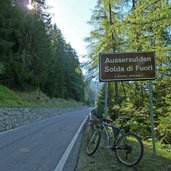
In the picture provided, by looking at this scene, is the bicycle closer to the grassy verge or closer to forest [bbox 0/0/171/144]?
forest [bbox 0/0/171/144]

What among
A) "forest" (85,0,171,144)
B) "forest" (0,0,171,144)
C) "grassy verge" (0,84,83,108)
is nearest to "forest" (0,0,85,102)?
"forest" (0,0,171,144)

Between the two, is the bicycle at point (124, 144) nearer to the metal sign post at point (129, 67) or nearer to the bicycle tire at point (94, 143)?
the bicycle tire at point (94, 143)

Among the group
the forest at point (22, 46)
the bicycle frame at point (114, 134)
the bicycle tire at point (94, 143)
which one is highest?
the forest at point (22, 46)

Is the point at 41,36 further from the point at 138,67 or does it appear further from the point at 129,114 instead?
the point at 138,67

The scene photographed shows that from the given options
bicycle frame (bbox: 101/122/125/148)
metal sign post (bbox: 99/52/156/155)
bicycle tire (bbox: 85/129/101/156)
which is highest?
metal sign post (bbox: 99/52/156/155)

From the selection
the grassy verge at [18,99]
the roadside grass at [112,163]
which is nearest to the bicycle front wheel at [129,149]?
the roadside grass at [112,163]

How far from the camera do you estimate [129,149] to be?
646cm

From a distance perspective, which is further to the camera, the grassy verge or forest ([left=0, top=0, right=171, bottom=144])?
the grassy verge

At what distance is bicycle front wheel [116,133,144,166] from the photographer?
243 inches

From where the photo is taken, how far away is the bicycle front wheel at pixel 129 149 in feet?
20.3

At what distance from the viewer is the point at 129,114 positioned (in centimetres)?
1391

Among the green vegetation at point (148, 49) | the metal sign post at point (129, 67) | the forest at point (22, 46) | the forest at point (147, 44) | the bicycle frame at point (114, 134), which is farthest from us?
the forest at point (22, 46)

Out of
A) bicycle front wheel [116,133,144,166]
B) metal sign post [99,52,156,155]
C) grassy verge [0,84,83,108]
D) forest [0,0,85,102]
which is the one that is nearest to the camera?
bicycle front wheel [116,133,144,166]

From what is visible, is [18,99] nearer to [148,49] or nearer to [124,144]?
[148,49]
